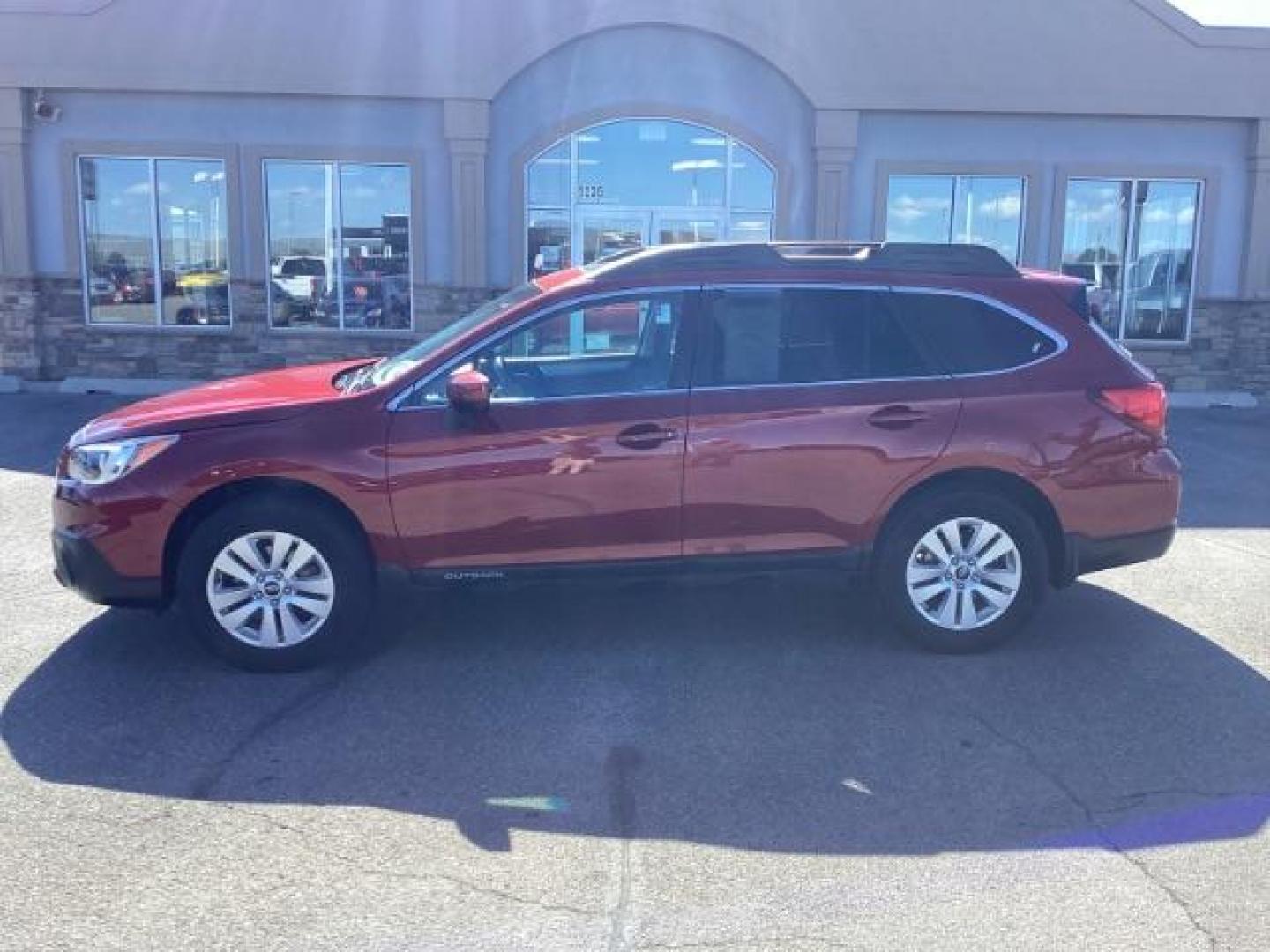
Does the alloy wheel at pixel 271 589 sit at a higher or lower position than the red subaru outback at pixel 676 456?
lower

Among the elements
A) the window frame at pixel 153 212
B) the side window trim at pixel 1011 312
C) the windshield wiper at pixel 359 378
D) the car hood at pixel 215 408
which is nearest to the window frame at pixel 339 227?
the window frame at pixel 153 212

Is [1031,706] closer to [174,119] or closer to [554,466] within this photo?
[554,466]

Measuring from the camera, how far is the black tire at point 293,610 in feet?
17.5

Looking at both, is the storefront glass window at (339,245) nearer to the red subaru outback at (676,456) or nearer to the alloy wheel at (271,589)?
the red subaru outback at (676,456)

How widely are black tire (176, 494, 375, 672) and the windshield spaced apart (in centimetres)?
74

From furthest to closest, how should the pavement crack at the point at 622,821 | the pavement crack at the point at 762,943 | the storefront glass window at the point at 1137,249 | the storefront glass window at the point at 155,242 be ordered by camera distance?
1. the storefront glass window at the point at 1137,249
2. the storefront glass window at the point at 155,242
3. the pavement crack at the point at 622,821
4. the pavement crack at the point at 762,943

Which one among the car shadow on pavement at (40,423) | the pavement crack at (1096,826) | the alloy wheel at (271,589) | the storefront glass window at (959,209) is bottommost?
the pavement crack at (1096,826)

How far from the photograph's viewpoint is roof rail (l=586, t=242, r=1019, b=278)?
5785 millimetres

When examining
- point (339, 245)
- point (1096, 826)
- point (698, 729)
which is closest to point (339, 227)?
point (339, 245)

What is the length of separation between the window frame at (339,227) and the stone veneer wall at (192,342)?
49mm

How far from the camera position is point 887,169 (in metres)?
15.3

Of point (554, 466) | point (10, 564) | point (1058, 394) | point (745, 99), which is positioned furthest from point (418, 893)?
point (745, 99)

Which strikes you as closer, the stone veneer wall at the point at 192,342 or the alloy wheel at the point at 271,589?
the alloy wheel at the point at 271,589

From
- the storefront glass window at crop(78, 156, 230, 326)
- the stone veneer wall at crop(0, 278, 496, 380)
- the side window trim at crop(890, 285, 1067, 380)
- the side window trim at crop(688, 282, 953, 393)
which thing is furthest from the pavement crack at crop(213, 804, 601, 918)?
the storefront glass window at crop(78, 156, 230, 326)
